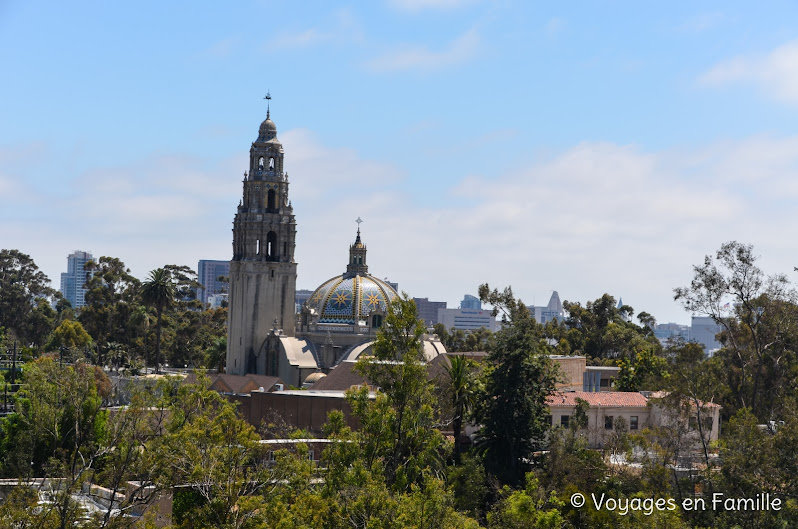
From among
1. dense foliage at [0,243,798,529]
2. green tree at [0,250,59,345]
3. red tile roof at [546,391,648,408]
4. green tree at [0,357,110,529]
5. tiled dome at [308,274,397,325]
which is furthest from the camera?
green tree at [0,250,59,345]

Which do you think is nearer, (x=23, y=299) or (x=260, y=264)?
(x=260, y=264)

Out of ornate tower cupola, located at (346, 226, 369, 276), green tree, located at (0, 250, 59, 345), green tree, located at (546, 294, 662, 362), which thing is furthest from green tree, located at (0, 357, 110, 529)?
green tree, located at (0, 250, 59, 345)

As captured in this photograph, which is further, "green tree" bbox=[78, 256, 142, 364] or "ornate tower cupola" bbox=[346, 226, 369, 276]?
"green tree" bbox=[78, 256, 142, 364]

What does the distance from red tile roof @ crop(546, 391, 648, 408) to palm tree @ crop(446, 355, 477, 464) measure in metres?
4.19

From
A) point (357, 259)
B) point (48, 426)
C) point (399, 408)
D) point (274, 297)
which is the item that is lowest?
point (48, 426)

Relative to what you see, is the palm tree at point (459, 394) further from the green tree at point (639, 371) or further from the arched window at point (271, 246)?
the arched window at point (271, 246)

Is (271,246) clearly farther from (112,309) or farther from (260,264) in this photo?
(112,309)

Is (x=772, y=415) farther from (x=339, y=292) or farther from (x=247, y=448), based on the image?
(x=339, y=292)

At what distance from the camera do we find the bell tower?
96000 mm

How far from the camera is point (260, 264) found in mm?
96438

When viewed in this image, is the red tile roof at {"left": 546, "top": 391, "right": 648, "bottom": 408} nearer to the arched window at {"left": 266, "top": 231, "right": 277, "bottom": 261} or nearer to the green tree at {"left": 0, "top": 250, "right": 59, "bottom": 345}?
the arched window at {"left": 266, "top": 231, "right": 277, "bottom": 261}

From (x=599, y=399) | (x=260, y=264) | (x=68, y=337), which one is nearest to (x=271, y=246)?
(x=260, y=264)

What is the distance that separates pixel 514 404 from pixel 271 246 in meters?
48.2

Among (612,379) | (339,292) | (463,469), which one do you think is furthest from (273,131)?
(463,469)
